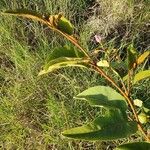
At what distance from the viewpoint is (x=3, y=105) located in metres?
2.30

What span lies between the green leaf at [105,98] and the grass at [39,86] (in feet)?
3.78

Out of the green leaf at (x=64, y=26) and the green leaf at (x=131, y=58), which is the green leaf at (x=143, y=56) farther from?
the green leaf at (x=64, y=26)

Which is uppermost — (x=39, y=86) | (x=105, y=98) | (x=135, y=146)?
(x=39, y=86)

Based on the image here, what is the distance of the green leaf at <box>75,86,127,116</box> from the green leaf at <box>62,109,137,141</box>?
1.9 inches

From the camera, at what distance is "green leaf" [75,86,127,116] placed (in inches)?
34.4

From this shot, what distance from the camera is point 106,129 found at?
761 millimetres

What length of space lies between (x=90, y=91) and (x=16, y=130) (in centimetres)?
137

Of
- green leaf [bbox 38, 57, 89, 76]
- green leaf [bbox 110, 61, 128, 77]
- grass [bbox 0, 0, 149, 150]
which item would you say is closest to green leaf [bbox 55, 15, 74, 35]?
green leaf [bbox 38, 57, 89, 76]

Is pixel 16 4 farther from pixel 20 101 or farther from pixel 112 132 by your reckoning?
pixel 112 132

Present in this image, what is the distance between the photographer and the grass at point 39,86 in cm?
217

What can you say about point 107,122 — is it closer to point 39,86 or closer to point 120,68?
point 120,68

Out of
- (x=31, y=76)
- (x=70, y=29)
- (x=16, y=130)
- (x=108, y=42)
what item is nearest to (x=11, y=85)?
(x=31, y=76)

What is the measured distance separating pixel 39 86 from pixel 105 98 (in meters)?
1.51

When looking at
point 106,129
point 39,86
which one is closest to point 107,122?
point 106,129
